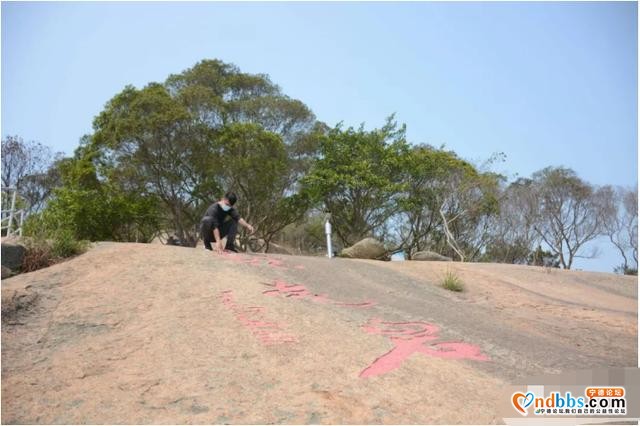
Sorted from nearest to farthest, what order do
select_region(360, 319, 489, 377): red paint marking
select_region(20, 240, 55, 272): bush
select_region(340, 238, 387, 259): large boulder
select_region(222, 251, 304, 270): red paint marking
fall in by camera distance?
1. select_region(360, 319, 489, 377): red paint marking
2. select_region(20, 240, 55, 272): bush
3. select_region(222, 251, 304, 270): red paint marking
4. select_region(340, 238, 387, 259): large boulder

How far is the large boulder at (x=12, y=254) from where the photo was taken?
23.5 ft

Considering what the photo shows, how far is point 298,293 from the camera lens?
686 centimetres

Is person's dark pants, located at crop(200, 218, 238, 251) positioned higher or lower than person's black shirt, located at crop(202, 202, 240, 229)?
lower

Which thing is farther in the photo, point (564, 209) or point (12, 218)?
point (564, 209)

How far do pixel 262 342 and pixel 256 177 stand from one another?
14.8 metres

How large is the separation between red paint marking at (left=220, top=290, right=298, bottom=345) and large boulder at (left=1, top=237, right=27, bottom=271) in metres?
3.33

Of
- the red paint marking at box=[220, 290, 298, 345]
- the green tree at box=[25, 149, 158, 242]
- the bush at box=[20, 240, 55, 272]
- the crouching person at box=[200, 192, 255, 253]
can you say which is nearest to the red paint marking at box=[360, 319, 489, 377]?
the red paint marking at box=[220, 290, 298, 345]

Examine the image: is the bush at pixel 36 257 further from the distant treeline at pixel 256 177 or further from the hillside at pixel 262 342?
the distant treeline at pixel 256 177

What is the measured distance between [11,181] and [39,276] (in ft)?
68.8

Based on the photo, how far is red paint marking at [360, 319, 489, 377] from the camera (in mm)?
4488

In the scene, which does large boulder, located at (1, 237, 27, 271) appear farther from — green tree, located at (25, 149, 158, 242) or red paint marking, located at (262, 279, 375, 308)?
green tree, located at (25, 149, 158, 242)

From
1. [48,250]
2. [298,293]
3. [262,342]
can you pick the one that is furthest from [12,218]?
[262,342]

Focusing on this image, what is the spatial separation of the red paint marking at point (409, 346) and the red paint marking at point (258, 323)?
91 centimetres

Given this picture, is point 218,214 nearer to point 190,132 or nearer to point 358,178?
point 190,132
